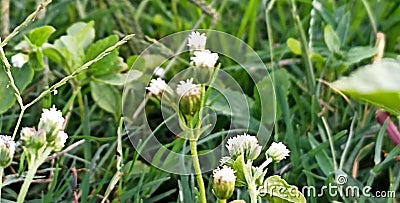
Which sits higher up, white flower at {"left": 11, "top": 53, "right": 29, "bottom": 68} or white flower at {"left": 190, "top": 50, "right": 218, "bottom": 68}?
white flower at {"left": 11, "top": 53, "right": 29, "bottom": 68}

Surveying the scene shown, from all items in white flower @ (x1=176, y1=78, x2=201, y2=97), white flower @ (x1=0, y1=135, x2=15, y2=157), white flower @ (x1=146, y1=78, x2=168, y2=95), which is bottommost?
white flower @ (x1=0, y1=135, x2=15, y2=157)

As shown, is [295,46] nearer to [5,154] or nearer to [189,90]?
[189,90]

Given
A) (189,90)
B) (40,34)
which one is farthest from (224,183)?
(40,34)

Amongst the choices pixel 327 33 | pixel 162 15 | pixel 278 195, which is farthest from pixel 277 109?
pixel 162 15

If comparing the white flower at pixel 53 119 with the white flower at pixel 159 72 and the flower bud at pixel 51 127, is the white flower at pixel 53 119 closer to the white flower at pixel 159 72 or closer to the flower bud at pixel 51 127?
the flower bud at pixel 51 127

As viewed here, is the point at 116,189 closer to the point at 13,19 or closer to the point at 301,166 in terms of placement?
the point at 301,166

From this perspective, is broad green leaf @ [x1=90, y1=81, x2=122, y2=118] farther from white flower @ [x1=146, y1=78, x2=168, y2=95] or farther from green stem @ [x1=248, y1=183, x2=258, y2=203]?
green stem @ [x1=248, y1=183, x2=258, y2=203]

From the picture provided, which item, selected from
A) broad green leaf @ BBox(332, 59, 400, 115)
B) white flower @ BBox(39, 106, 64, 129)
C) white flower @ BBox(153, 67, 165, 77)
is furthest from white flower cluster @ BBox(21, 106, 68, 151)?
white flower @ BBox(153, 67, 165, 77)
